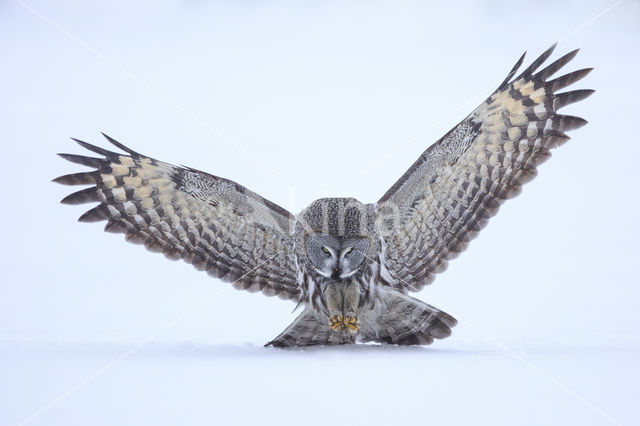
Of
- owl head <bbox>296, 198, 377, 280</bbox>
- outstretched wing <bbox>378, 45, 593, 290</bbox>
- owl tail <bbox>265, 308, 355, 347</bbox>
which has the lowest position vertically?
owl tail <bbox>265, 308, 355, 347</bbox>

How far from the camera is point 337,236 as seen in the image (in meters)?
4.29

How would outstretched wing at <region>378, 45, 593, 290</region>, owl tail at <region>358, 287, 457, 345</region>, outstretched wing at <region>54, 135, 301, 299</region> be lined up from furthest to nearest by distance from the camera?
outstretched wing at <region>54, 135, 301, 299</region>, owl tail at <region>358, 287, 457, 345</region>, outstretched wing at <region>378, 45, 593, 290</region>

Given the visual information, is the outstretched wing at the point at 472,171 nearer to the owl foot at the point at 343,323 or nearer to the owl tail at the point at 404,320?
the owl tail at the point at 404,320

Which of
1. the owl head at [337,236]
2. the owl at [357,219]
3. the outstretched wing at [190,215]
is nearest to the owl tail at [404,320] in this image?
the owl at [357,219]

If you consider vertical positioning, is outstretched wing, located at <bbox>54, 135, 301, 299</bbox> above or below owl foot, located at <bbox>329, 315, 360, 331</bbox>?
above

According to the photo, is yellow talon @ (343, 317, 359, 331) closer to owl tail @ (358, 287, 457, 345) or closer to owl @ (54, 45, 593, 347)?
owl @ (54, 45, 593, 347)

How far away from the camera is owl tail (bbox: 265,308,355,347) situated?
4.44m

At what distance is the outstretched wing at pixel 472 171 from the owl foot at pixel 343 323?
44cm

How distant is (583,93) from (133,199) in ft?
8.66

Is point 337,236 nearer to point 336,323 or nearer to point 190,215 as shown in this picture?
point 336,323

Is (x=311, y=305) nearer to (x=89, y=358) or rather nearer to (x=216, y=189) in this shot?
(x=216, y=189)

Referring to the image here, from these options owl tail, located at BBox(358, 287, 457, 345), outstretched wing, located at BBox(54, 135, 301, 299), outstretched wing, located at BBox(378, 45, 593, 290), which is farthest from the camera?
outstretched wing, located at BBox(54, 135, 301, 299)

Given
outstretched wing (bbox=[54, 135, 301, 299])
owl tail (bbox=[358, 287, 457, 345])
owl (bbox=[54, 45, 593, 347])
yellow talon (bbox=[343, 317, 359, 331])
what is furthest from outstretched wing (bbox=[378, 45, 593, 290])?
outstretched wing (bbox=[54, 135, 301, 299])

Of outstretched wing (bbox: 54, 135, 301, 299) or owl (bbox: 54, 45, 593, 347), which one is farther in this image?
outstretched wing (bbox: 54, 135, 301, 299)
